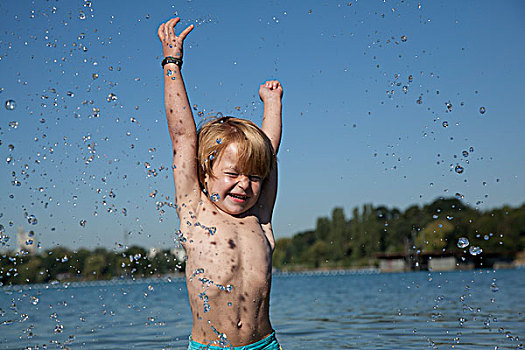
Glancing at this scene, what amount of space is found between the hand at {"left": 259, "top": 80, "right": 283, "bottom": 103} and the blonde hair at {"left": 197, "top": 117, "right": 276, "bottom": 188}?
3.09ft

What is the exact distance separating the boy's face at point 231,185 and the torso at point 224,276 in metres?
0.08

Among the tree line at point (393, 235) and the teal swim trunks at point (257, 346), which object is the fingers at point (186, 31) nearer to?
the teal swim trunks at point (257, 346)

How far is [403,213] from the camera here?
86188 millimetres

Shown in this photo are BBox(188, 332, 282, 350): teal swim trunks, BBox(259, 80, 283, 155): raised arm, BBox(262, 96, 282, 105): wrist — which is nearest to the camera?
BBox(188, 332, 282, 350): teal swim trunks

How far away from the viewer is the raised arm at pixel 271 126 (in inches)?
160

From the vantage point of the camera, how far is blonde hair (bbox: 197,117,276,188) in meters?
3.71

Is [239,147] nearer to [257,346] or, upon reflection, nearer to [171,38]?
[171,38]

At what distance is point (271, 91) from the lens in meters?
4.80

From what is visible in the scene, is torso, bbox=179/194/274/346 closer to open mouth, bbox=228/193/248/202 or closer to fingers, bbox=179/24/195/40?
open mouth, bbox=228/193/248/202

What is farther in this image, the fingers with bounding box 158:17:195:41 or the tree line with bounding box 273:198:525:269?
the tree line with bounding box 273:198:525:269

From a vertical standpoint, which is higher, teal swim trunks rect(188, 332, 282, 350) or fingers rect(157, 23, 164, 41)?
fingers rect(157, 23, 164, 41)

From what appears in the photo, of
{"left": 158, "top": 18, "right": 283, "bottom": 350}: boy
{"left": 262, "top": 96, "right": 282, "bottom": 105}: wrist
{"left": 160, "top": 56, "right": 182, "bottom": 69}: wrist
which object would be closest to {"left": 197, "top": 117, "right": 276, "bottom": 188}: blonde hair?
{"left": 158, "top": 18, "right": 283, "bottom": 350}: boy

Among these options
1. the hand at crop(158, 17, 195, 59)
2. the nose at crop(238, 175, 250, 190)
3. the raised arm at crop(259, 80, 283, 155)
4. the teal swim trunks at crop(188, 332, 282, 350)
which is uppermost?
the hand at crop(158, 17, 195, 59)

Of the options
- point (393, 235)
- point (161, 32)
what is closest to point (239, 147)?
point (161, 32)
